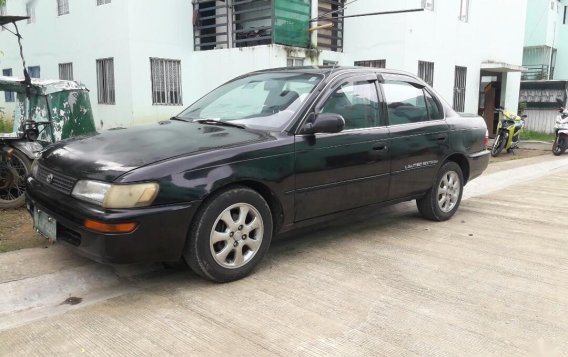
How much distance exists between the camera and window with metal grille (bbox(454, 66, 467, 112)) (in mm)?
16625

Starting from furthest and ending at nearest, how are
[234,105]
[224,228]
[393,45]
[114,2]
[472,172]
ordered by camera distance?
[393,45] < [114,2] < [472,172] < [234,105] < [224,228]

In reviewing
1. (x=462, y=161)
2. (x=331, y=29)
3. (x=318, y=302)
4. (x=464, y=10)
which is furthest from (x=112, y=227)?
(x=464, y=10)

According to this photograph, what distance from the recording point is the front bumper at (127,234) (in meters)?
3.14

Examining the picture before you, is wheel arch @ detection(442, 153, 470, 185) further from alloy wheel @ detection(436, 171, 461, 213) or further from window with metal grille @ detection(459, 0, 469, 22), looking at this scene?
window with metal grille @ detection(459, 0, 469, 22)

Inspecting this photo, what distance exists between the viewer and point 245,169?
11.8 ft

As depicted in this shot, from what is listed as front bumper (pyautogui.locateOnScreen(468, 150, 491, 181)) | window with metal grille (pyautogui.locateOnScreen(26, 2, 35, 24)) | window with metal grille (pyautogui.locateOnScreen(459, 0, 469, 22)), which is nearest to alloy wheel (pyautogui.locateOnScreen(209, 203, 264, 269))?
front bumper (pyautogui.locateOnScreen(468, 150, 491, 181))

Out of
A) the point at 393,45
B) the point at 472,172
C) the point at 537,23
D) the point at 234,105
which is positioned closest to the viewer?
the point at 234,105

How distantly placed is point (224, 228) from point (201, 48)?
39.0ft

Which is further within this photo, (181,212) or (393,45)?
(393,45)

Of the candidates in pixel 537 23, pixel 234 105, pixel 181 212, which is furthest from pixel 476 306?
pixel 537 23

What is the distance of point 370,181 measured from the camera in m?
4.55

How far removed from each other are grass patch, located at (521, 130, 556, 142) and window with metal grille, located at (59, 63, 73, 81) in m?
16.2

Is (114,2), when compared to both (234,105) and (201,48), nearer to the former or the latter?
(201,48)

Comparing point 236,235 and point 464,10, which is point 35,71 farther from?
→ point 236,235
